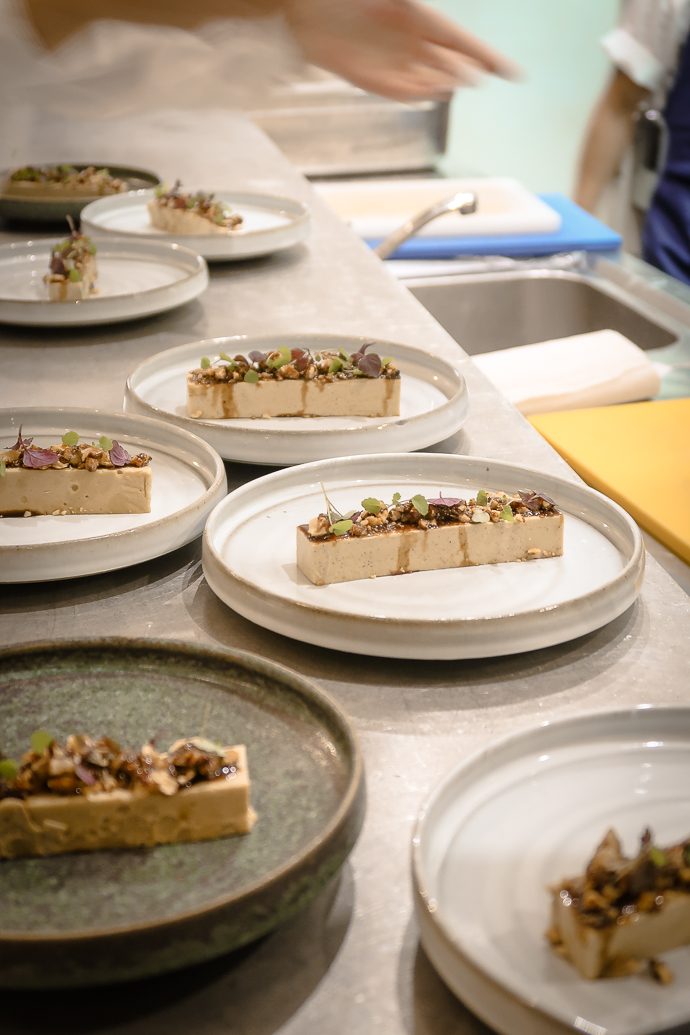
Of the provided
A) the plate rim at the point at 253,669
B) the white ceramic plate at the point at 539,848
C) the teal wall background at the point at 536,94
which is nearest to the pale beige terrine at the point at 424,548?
the plate rim at the point at 253,669

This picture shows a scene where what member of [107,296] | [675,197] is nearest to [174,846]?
[107,296]

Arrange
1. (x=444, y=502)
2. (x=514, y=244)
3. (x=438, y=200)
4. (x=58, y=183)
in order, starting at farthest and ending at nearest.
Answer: (x=438, y=200) → (x=514, y=244) → (x=58, y=183) → (x=444, y=502)

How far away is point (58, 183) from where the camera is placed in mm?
3340

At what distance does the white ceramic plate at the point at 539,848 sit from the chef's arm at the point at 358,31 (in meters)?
0.71

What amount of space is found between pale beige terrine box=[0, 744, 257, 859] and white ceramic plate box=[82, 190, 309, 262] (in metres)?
2.17

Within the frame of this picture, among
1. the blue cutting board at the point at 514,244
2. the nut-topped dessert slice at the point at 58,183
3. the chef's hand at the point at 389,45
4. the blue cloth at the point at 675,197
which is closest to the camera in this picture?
the chef's hand at the point at 389,45

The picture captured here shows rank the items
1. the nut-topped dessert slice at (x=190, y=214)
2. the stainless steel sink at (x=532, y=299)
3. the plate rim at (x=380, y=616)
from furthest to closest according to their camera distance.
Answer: the stainless steel sink at (x=532, y=299), the nut-topped dessert slice at (x=190, y=214), the plate rim at (x=380, y=616)

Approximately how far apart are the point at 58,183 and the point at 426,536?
2.51 m

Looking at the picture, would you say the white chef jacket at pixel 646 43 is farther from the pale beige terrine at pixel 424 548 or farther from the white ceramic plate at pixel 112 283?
the pale beige terrine at pixel 424 548

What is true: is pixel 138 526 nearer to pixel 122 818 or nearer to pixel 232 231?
pixel 122 818

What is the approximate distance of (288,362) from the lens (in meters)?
1.96

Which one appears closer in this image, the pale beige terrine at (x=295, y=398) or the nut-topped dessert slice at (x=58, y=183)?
the pale beige terrine at (x=295, y=398)

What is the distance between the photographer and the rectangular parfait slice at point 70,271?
2.39 m

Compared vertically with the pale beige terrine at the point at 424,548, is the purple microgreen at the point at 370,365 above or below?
above
